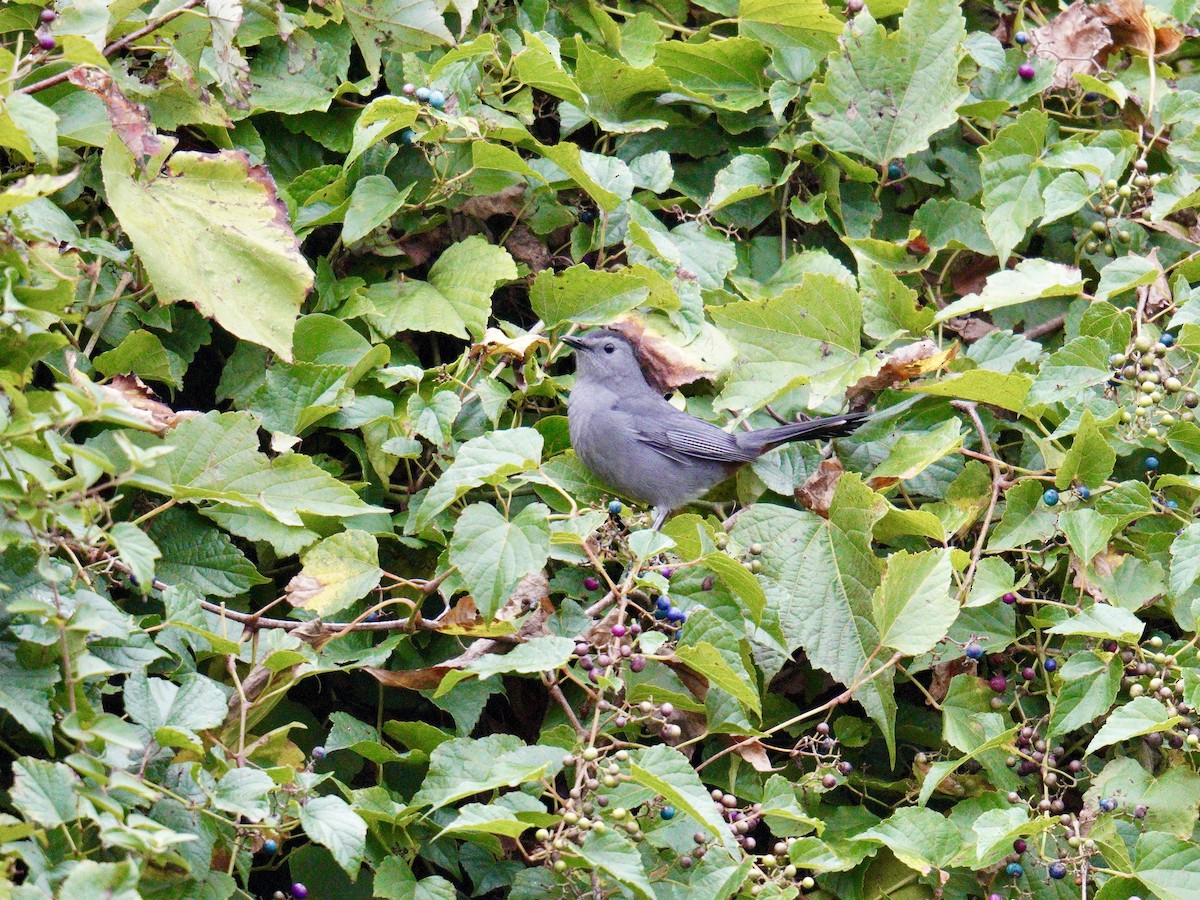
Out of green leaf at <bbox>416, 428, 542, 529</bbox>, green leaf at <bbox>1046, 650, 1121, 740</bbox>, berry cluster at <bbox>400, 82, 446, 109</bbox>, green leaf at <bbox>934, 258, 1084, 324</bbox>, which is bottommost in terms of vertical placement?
green leaf at <bbox>1046, 650, 1121, 740</bbox>

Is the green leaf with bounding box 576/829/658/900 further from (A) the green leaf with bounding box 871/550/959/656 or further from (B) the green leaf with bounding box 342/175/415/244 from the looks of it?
(B) the green leaf with bounding box 342/175/415/244

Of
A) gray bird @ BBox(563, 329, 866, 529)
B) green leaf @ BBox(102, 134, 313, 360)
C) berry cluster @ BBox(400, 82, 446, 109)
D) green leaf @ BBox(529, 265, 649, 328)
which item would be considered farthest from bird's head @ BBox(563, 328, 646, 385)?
green leaf @ BBox(102, 134, 313, 360)

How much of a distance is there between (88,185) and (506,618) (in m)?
1.49

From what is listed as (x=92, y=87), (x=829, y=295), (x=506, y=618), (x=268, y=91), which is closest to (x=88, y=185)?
(x=92, y=87)

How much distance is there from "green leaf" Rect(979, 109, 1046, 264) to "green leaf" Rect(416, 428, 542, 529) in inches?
69.0

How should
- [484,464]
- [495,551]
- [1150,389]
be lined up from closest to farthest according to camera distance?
1. [495,551]
2. [484,464]
3. [1150,389]

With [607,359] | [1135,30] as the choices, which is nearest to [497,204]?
[607,359]

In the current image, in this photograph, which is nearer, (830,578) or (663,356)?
(830,578)

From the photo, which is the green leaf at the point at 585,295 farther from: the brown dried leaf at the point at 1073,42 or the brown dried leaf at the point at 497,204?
the brown dried leaf at the point at 1073,42

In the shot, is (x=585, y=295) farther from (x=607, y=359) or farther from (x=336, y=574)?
(x=336, y=574)

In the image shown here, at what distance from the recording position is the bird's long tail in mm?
3635

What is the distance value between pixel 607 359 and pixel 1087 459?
4.99 feet

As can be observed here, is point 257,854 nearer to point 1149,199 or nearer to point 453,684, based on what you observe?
point 453,684

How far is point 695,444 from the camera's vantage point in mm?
3984
